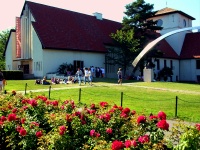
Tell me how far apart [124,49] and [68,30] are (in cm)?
828

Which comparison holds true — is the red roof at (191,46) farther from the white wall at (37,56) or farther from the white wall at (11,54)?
the white wall at (11,54)

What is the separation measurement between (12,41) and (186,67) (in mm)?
31512

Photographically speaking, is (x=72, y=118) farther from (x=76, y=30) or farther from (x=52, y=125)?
(x=76, y=30)

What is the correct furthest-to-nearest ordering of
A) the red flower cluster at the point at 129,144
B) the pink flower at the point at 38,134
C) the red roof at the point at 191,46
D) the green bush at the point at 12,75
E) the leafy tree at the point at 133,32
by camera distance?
the red roof at the point at 191,46
the leafy tree at the point at 133,32
the green bush at the point at 12,75
the pink flower at the point at 38,134
the red flower cluster at the point at 129,144

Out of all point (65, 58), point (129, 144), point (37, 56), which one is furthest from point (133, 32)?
point (129, 144)

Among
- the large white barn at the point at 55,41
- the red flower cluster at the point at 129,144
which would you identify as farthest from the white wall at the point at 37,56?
the red flower cluster at the point at 129,144

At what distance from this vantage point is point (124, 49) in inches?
1457

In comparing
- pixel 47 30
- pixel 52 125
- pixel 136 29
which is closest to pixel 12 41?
pixel 47 30

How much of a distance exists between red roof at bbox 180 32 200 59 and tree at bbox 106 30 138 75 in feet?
53.9

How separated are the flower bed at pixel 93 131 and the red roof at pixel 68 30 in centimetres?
2677

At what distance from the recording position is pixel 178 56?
50875 mm

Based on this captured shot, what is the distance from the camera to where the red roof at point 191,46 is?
158ft

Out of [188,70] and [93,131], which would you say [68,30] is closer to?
[188,70]

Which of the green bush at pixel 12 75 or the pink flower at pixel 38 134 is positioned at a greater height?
the green bush at pixel 12 75
